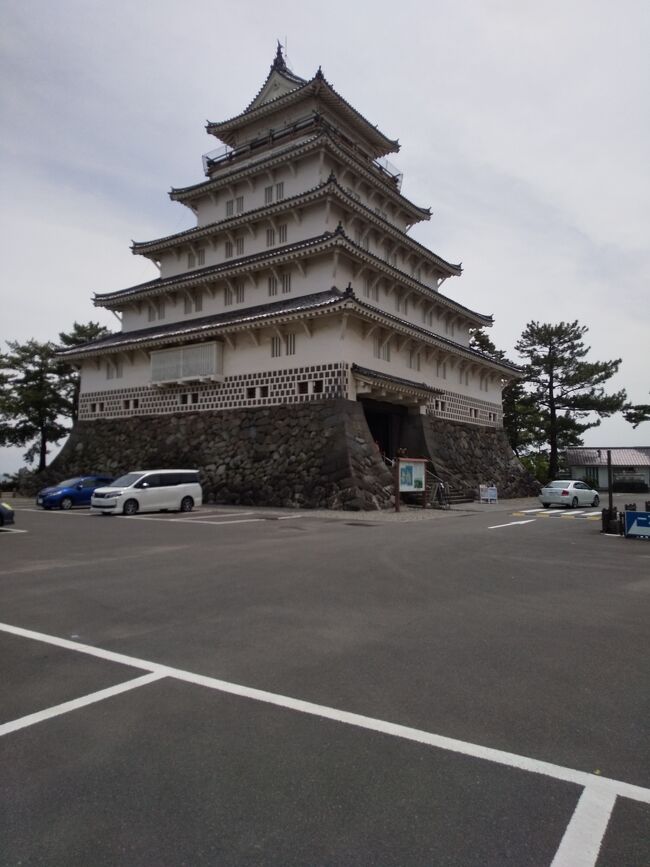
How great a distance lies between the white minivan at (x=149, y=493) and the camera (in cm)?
2025

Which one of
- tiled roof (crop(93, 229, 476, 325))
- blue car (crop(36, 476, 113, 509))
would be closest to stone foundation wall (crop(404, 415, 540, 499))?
tiled roof (crop(93, 229, 476, 325))

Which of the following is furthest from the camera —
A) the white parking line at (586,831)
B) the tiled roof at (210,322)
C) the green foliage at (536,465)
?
the green foliage at (536,465)

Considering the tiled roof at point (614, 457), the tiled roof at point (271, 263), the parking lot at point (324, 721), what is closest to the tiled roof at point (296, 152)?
the tiled roof at point (271, 263)

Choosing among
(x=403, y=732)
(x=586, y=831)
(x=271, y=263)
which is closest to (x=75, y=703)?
(x=403, y=732)

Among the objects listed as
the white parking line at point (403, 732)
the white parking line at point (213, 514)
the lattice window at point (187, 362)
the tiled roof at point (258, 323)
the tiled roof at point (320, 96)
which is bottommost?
the white parking line at point (213, 514)

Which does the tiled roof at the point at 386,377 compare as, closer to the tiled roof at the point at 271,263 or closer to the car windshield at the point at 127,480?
the tiled roof at the point at 271,263

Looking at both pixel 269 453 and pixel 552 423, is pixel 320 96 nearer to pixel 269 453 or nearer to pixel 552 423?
pixel 269 453

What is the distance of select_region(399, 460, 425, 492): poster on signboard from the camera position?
2180 cm

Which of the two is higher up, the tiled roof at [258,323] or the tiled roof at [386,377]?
the tiled roof at [258,323]

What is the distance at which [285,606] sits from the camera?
6266 mm

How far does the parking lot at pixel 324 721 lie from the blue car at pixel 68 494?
17881mm

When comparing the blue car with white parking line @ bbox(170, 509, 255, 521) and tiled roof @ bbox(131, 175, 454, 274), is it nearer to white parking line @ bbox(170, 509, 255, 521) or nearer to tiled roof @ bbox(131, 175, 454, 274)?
white parking line @ bbox(170, 509, 255, 521)

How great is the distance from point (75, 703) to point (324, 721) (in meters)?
1.77

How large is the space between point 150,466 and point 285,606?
24577 mm
